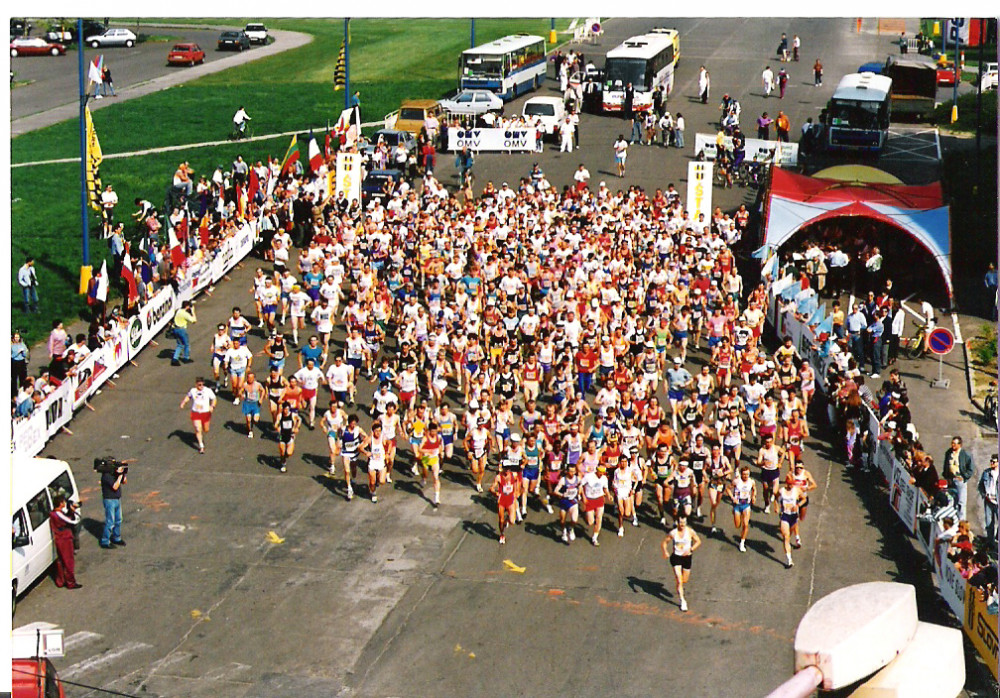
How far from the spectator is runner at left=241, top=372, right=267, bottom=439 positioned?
10.7 m

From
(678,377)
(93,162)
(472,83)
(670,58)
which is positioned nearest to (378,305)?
(678,377)

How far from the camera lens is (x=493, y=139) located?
49219mm

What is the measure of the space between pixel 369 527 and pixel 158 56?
174 feet

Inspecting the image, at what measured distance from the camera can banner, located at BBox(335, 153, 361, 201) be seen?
40.8m

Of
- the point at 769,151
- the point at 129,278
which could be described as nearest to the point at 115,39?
the point at 769,151

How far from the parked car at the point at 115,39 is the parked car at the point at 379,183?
35.8m

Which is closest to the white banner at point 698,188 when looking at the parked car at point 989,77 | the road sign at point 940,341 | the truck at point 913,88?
the road sign at point 940,341

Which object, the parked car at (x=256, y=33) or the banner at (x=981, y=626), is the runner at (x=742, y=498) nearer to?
the banner at (x=981, y=626)

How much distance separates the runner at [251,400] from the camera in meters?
26.9

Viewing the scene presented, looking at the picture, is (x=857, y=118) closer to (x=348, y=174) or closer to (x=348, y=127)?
(x=348, y=127)

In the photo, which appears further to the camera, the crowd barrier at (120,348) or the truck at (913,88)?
the truck at (913,88)

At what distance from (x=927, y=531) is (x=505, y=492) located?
680 cm

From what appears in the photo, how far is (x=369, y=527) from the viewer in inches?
923

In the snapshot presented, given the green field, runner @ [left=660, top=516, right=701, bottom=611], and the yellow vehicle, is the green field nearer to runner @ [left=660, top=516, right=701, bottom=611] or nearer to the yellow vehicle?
the yellow vehicle
